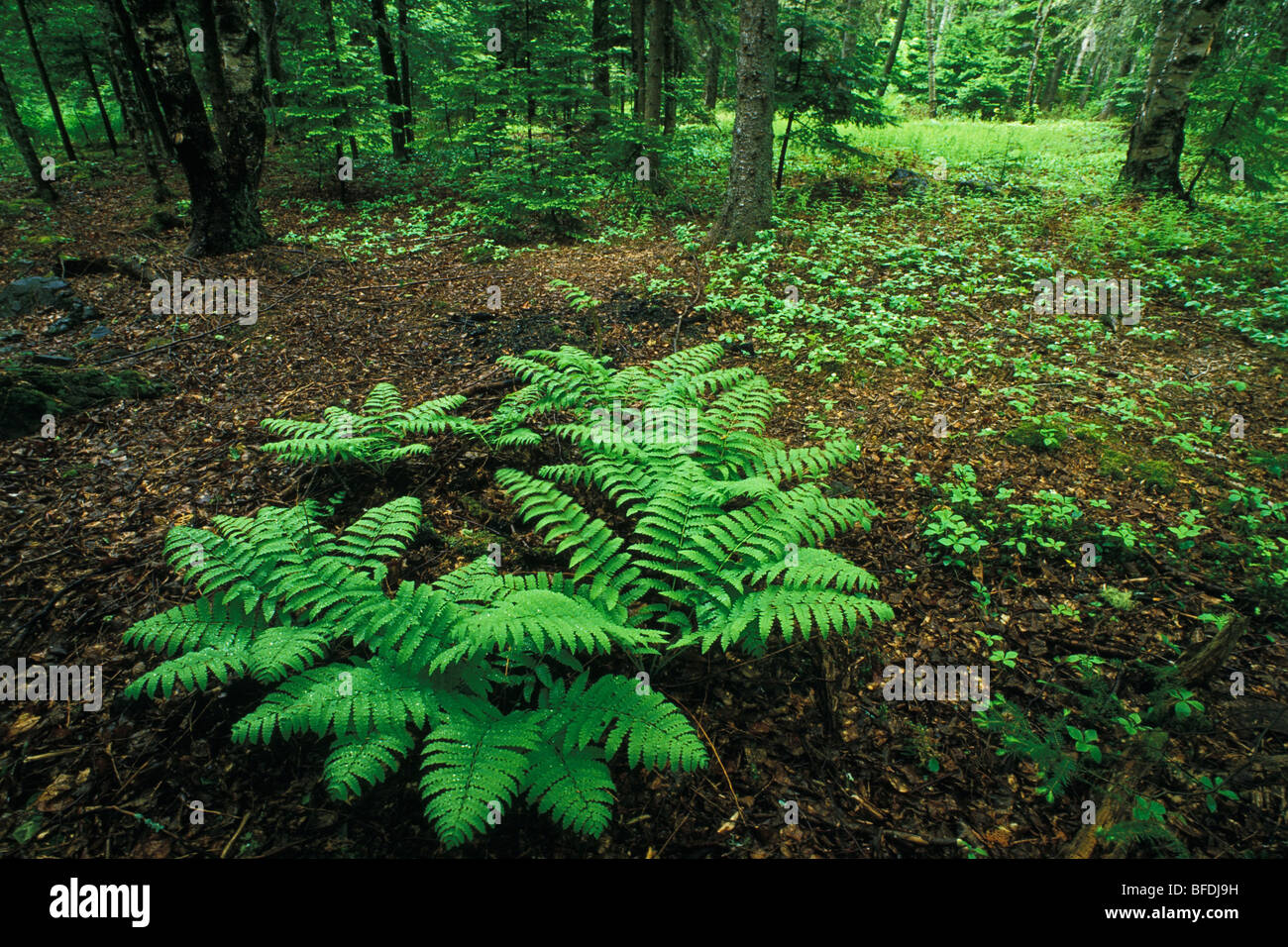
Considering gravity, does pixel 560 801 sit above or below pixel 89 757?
above

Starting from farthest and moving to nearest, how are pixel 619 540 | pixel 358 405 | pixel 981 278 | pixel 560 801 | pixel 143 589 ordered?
pixel 981 278 → pixel 358 405 → pixel 143 589 → pixel 619 540 → pixel 560 801

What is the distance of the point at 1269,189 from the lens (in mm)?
8461

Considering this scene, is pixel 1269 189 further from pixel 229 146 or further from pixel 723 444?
pixel 229 146

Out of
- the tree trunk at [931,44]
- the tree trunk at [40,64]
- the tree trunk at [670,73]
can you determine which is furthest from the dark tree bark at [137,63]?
the tree trunk at [931,44]

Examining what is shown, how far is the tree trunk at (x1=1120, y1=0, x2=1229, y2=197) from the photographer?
8.99m

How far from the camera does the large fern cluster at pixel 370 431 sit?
3.80 meters

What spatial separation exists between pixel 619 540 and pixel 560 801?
1256 mm

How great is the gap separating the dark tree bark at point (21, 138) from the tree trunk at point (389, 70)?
22.8ft

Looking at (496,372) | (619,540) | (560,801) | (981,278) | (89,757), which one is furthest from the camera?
(981,278)

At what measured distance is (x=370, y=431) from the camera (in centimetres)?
439

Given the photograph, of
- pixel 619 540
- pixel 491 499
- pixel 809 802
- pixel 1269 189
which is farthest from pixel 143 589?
pixel 1269 189

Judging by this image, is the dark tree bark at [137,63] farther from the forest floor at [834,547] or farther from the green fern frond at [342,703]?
the green fern frond at [342,703]

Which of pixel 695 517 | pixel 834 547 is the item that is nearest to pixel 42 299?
pixel 695 517

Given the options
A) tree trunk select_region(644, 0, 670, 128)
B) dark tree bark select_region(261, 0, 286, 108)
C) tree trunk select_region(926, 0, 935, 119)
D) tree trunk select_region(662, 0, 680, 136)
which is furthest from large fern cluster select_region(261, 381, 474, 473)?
tree trunk select_region(926, 0, 935, 119)
